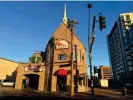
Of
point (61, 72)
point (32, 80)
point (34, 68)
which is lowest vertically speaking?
point (32, 80)

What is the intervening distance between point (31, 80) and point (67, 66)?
40.2 feet

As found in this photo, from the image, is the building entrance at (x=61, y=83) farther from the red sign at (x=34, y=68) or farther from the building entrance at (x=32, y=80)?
the building entrance at (x=32, y=80)

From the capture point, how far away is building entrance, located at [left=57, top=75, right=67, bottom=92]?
31.5m

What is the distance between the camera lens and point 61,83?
32031 millimetres

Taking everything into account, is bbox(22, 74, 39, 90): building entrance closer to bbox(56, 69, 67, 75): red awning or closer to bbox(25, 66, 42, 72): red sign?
bbox(25, 66, 42, 72): red sign

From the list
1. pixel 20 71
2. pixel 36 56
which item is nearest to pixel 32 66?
pixel 20 71

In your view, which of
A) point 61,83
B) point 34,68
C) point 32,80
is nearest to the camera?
point 61,83

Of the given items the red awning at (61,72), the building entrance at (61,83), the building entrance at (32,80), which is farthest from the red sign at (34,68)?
the red awning at (61,72)

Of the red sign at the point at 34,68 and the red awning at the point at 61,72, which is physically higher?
the red sign at the point at 34,68

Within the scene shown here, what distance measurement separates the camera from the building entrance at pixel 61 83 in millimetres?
31486

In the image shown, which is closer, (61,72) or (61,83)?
(61,72)

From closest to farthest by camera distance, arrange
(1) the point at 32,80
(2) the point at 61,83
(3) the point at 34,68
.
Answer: (2) the point at 61,83, (3) the point at 34,68, (1) the point at 32,80

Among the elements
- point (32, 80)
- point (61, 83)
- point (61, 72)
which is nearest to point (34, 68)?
point (32, 80)

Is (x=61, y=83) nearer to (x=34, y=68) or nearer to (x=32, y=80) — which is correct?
(x=34, y=68)
